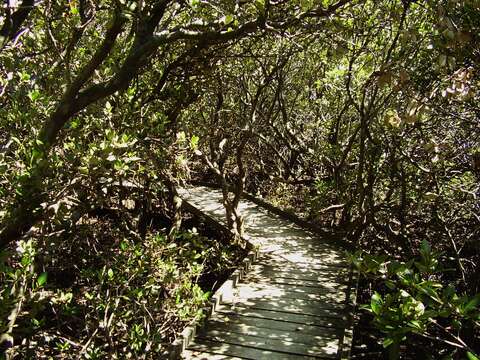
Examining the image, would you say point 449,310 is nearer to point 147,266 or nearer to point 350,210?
point 147,266

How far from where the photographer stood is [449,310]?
272 cm

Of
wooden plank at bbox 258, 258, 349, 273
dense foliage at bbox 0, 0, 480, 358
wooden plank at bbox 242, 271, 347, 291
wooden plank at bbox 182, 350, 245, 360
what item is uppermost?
dense foliage at bbox 0, 0, 480, 358

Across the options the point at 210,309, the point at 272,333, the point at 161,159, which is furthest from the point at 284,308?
the point at 161,159

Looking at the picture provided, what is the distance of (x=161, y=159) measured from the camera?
14.1 ft

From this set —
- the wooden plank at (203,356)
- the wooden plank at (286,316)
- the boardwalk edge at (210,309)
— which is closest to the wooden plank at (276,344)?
the boardwalk edge at (210,309)

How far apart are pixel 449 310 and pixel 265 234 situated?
567 cm

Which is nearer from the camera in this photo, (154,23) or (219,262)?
(154,23)

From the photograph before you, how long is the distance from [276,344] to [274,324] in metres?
0.44

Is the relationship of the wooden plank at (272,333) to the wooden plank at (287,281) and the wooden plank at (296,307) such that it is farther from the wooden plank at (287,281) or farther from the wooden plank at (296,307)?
the wooden plank at (287,281)

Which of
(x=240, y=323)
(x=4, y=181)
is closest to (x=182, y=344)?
(x=240, y=323)

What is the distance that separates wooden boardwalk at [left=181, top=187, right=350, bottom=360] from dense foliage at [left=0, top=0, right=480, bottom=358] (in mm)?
512

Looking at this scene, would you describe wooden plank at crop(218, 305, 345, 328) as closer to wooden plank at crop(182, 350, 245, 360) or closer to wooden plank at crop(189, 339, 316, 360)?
Result: wooden plank at crop(189, 339, 316, 360)

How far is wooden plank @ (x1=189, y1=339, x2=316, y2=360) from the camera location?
15.0 feet

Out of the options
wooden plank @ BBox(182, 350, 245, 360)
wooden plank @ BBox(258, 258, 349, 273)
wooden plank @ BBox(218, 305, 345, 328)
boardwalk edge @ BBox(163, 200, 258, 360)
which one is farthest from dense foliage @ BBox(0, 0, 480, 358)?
wooden plank @ BBox(218, 305, 345, 328)
